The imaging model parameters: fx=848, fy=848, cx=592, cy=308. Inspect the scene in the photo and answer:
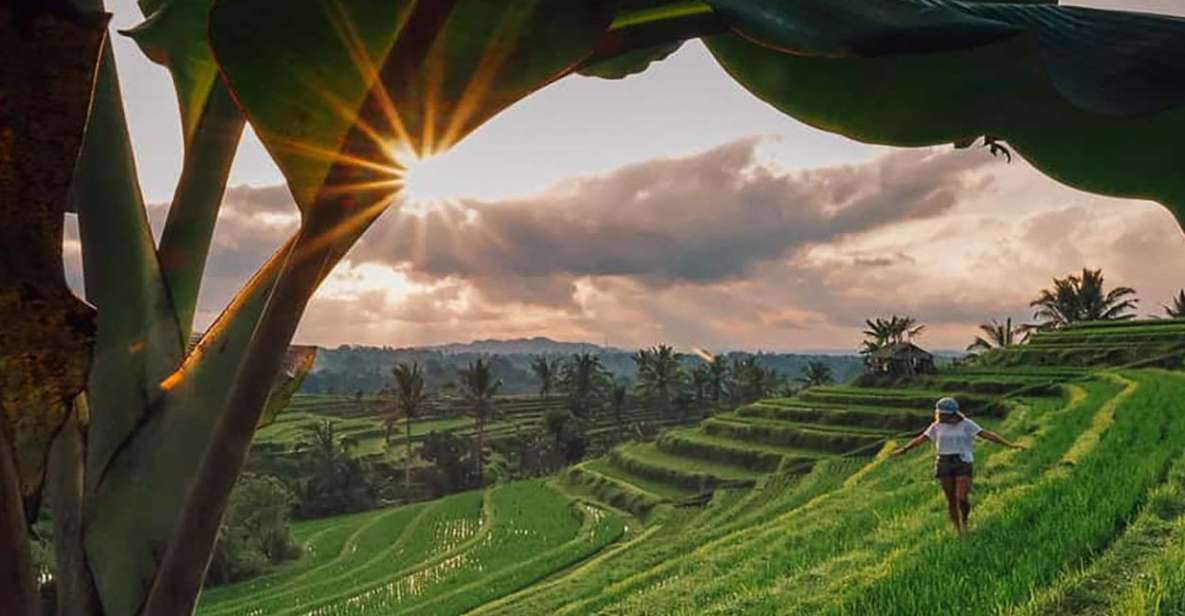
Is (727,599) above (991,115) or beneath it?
beneath

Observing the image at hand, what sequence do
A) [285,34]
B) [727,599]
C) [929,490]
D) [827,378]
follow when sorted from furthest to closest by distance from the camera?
[827,378] < [929,490] < [727,599] < [285,34]

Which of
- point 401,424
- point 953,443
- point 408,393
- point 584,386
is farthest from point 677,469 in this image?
point 401,424

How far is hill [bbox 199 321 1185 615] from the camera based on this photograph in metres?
4.44

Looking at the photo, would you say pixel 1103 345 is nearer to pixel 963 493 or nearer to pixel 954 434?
pixel 963 493

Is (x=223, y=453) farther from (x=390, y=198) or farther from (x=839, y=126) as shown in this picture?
(x=839, y=126)

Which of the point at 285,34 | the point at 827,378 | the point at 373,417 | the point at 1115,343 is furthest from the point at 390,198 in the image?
the point at 373,417

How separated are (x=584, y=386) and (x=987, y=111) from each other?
42.2m

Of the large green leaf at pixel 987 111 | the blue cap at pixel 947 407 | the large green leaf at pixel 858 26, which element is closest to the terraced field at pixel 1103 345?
the blue cap at pixel 947 407

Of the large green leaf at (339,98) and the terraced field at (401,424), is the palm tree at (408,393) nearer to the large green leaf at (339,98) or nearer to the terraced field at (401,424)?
the terraced field at (401,424)

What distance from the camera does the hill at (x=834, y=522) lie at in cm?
444

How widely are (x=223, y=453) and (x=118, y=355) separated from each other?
6.1 inches

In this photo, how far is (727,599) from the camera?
5727mm

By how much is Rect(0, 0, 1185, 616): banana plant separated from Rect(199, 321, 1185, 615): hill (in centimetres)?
334

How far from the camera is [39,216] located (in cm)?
47
